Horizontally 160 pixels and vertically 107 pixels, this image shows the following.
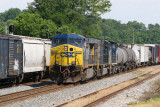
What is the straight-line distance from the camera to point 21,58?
1761 cm

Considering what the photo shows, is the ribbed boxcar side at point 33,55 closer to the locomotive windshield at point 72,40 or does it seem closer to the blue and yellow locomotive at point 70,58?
the blue and yellow locomotive at point 70,58

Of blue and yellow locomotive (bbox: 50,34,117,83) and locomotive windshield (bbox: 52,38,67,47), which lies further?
locomotive windshield (bbox: 52,38,67,47)

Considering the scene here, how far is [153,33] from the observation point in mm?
176000

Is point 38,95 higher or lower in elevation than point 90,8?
lower

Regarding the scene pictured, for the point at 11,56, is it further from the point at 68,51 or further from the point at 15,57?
the point at 68,51

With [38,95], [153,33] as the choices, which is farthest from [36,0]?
[153,33]

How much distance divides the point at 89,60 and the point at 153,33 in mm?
166105

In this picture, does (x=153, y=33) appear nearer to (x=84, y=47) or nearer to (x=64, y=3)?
(x=64, y=3)

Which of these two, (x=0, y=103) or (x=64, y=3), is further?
(x=64, y=3)

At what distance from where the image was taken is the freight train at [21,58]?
15.8m

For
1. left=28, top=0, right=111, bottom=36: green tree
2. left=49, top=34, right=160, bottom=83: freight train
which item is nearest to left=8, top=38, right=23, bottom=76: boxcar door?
left=49, top=34, right=160, bottom=83: freight train

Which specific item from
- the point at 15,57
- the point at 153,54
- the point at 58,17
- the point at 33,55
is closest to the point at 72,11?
the point at 58,17

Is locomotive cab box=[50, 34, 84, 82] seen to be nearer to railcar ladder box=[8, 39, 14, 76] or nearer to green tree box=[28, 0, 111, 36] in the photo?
railcar ladder box=[8, 39, 14, 76]

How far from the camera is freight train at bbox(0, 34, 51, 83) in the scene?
15766 millimetres
